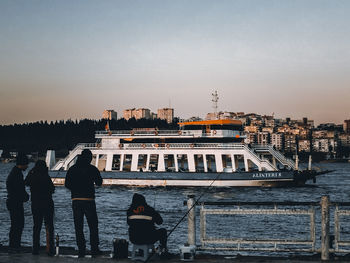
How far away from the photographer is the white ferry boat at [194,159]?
43.1 meters

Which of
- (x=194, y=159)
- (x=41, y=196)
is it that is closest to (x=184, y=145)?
(x=194, y=159)

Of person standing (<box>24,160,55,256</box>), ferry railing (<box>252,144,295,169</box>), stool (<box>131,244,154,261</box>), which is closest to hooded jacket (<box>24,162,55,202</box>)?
person standing (<box>24,160,55,256</box>)

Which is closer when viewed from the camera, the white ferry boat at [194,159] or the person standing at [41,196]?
the person standing at [41,196]

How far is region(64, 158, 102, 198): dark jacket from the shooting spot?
10.0m

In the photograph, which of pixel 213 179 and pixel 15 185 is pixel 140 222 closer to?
pixel 15 185

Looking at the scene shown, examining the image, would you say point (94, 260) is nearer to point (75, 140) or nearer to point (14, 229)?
point (14, 229)

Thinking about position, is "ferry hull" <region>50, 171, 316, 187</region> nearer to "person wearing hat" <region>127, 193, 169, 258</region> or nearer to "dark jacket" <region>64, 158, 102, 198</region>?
"dark jacket" <region>64, 158, 102, 198</region>

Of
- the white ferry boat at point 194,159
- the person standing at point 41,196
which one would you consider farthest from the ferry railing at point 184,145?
the person standing at point 41,196

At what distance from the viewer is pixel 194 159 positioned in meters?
45.6

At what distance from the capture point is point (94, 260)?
9.51m

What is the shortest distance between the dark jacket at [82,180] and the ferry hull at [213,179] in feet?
105

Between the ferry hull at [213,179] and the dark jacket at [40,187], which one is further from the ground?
the dark jacket at [40,187]

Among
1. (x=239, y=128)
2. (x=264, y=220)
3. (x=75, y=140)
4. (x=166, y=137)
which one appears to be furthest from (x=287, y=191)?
(x=75, y=140)

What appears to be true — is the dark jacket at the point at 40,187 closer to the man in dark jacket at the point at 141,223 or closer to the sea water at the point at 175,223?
the man in dark jacket at the point at 141,223
